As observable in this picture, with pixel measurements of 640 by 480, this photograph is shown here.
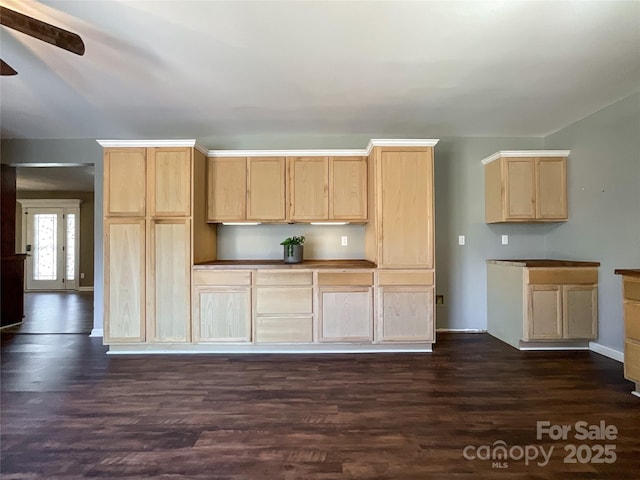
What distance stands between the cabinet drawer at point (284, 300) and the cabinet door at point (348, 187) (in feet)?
3.12

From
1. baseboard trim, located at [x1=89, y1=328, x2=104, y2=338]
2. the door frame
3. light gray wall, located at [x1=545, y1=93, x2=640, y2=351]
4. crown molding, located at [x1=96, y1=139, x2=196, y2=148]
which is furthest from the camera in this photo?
the door frame

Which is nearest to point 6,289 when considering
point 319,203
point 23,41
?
point 23,41

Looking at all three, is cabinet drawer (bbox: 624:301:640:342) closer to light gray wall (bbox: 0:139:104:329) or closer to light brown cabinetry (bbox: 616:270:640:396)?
light brown cabinetry (bbox: 616:270:640:396)

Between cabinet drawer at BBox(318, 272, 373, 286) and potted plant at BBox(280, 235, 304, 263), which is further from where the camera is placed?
potted plant at BBox(280, 235, 304, 263)

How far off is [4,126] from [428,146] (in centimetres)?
452

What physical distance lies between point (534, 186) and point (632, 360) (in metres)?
2.10

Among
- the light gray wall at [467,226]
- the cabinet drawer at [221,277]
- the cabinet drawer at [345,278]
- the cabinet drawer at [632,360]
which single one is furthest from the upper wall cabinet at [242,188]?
the cabinet drawer at [632,360]

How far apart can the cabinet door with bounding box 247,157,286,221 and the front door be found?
23.7 feet

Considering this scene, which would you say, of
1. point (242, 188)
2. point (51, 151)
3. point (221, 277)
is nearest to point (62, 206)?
point (51, 151)

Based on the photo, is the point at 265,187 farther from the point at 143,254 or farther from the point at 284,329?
the point at 284,329

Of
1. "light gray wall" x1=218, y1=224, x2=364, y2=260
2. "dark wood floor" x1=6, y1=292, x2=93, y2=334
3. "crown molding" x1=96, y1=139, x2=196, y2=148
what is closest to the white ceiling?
"crown molding" x1=96, y1=139, x2=196, y2=148

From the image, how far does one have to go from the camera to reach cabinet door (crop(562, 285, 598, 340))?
3727 mm

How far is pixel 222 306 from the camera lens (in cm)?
370

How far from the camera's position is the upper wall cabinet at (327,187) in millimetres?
4156
